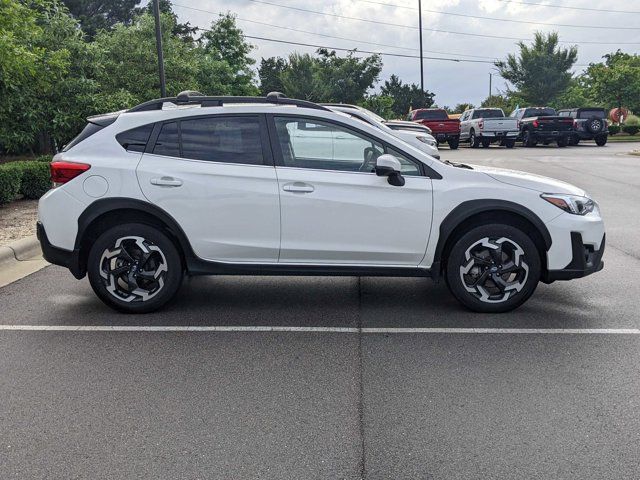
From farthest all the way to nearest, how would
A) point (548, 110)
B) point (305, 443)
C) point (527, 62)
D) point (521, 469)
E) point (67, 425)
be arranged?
1. point (527, 62)
2. point (548, 110)
3. point (67, 425)
4. point (305, 443)
5. point (521, 469)

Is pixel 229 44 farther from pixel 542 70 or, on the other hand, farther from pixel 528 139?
pixel 542 70

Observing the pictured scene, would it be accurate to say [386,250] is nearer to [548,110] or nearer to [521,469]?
[521,469]

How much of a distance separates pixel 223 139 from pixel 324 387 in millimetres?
2474

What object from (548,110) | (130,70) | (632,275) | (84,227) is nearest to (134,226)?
(84,227)

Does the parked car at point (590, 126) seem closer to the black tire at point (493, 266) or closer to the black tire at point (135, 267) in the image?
the black tire at point (493, 266)

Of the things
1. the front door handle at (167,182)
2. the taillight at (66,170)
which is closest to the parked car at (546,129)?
the front door handle at (167,182)

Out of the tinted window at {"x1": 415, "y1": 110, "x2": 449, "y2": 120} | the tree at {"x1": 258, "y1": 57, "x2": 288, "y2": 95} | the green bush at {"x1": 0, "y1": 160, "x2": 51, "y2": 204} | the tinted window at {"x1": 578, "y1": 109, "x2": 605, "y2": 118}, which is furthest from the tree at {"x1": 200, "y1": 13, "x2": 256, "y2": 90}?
the tree at {"x1": 258, "y1": 57, "x2": 288, "y2": 95}

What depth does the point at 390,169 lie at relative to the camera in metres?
5.30

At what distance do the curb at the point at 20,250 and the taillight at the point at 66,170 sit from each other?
2.48m

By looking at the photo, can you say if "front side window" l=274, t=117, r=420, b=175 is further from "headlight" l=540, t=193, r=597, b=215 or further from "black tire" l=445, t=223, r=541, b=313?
"headlight" l=540, t=193, r=597, b=215

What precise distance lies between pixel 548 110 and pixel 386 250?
107 feet

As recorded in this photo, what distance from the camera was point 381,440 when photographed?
3.44 meters

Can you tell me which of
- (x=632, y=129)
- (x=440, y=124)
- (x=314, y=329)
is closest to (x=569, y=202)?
(x=314, y=329)

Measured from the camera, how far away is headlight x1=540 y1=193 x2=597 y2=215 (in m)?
5.50
